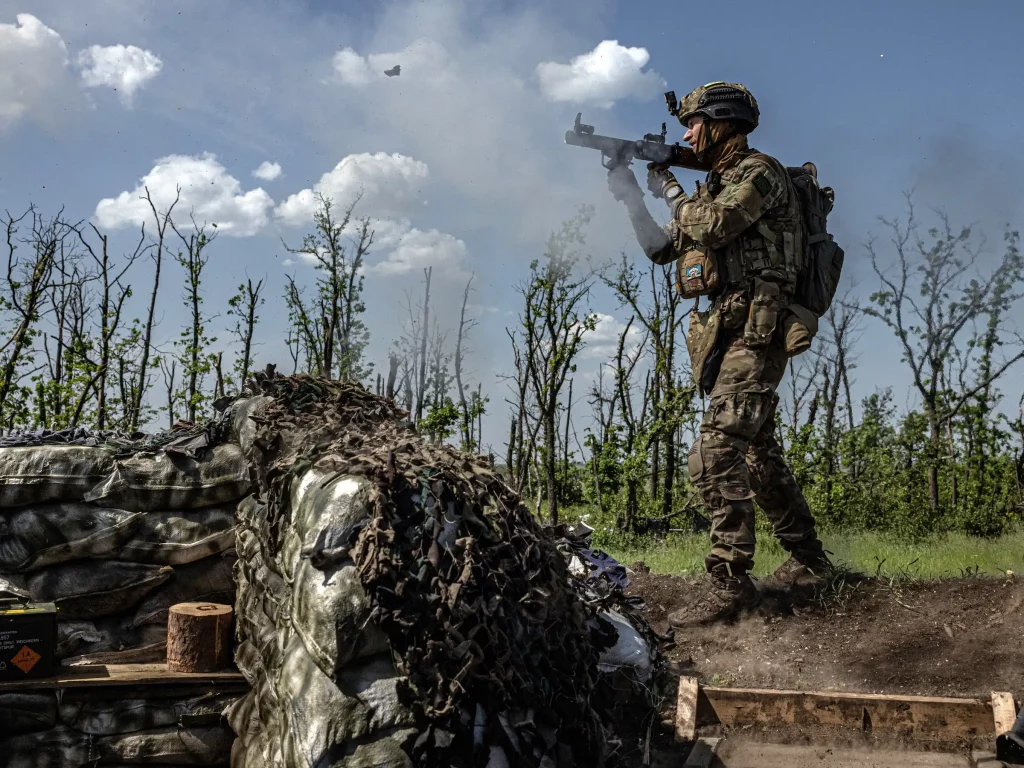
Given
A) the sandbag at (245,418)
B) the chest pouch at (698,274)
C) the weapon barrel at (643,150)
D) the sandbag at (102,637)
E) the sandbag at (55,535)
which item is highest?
the weapon barrel at (643,150)

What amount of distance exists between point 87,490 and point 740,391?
3.24 meters

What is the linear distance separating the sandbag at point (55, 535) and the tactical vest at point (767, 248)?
10.7 feet

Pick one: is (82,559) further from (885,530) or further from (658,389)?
(658,389)

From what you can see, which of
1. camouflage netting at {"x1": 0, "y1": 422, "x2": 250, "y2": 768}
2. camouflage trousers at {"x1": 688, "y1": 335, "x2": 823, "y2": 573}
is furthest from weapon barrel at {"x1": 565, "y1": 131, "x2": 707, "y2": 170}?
camouflage netting at {"x1": 0, "y1": 422, "x2": 250, "y2": 768}

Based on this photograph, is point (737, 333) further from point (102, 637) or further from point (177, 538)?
point (102, 637)

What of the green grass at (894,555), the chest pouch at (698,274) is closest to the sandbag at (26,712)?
the chest pouch at (698,274)

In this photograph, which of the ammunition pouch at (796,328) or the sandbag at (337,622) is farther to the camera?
the ammunition pouch at (796,328)

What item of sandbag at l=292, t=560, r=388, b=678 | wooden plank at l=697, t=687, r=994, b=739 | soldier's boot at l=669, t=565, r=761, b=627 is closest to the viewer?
sandbag at l=292, t=560, r=388, b=678

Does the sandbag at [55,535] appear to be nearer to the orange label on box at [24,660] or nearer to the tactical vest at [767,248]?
the orange label on box at [24,660]

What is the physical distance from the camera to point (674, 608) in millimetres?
5051

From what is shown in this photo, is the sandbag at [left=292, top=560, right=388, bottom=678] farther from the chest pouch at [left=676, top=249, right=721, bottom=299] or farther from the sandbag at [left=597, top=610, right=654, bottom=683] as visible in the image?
the chest pouch at [left=676, top=249, right=721, bottom=299]

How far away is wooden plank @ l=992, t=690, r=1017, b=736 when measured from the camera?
3252mm

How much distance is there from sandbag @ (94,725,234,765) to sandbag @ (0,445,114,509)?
1127 millimetres

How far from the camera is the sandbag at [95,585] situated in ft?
12.2
